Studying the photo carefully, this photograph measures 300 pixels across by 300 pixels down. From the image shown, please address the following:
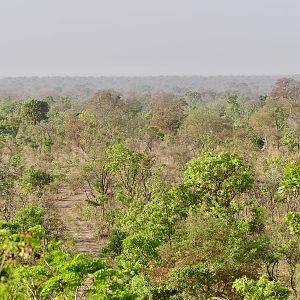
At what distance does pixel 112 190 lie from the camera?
29344mm

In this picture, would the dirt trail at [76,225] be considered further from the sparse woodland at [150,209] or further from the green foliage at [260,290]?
the green foliage at [260,290]

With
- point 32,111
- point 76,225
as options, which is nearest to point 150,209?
point 76,225

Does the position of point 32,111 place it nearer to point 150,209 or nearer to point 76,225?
point 76,225

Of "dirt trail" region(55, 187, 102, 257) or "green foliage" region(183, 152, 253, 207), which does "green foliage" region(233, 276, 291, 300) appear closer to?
"green foliage" region(183, 152, 253, 207)

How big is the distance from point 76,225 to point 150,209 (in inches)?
474

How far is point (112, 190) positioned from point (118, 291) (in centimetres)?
1975

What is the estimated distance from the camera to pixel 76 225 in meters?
28.0

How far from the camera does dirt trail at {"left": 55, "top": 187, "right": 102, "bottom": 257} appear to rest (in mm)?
24314

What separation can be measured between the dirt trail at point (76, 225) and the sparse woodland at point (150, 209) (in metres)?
0.08

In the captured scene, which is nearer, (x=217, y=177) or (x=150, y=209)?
(x=150, y=209)

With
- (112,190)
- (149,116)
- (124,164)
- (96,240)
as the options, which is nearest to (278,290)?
(124,164)

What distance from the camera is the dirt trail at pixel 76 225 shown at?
79.8ft

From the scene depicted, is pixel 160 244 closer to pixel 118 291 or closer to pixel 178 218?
pixel 178 218

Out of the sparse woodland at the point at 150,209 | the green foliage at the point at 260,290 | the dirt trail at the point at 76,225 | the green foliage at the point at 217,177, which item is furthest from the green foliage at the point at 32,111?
the green foliage at the point at 260,290
